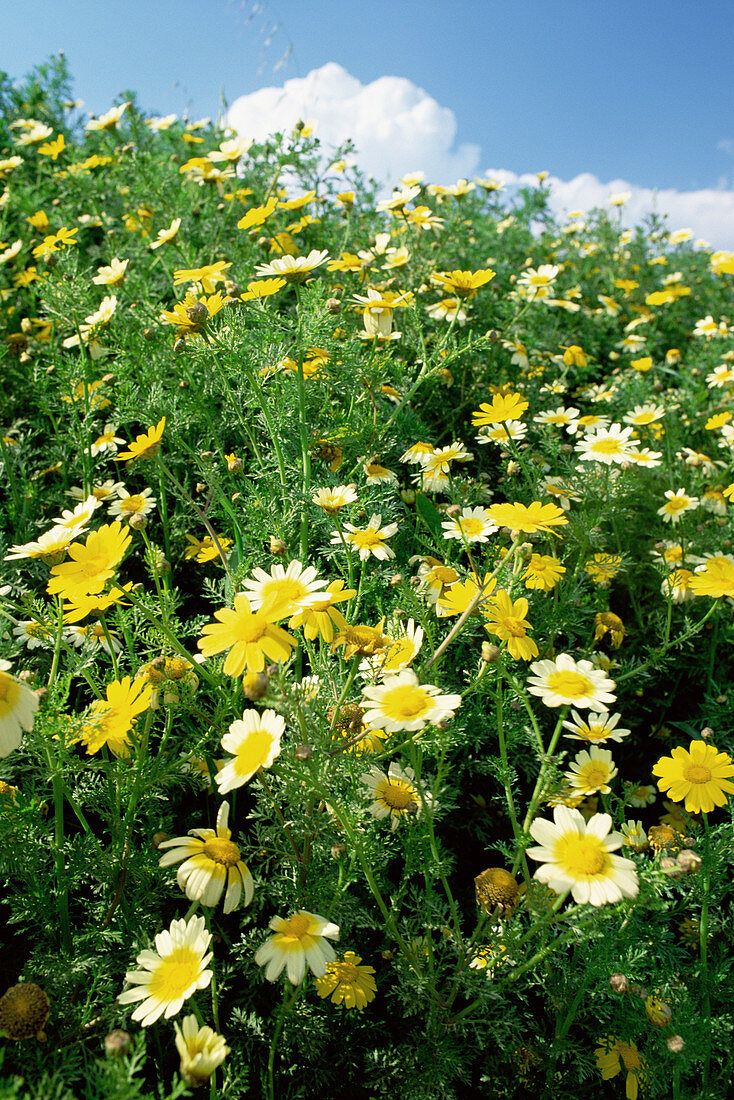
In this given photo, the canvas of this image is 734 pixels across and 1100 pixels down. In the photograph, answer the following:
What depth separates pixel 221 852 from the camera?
4.18 feet

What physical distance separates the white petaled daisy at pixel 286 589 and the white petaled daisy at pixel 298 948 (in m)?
0.54

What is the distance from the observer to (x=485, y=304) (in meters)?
3.79

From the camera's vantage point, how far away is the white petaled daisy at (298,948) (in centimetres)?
118

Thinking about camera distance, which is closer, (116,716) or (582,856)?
(582,856)

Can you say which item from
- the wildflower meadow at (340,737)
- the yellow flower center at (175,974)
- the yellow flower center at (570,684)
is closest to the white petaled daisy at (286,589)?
the wildflower meadow at (340,737)

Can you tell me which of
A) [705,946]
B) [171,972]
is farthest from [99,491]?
[705,946]

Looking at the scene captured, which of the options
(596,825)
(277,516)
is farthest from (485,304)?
(596,825)

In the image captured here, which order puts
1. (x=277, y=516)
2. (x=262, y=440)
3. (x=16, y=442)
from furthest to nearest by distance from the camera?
(x=16, y=442) < (x=262, y=440) < (x=277, y=516)

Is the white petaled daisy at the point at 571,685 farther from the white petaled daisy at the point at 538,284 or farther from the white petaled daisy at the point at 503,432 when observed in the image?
the white petaled daisy at the point at 538,284

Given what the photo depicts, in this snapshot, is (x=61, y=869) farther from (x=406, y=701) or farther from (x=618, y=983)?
(x=618, y=983)

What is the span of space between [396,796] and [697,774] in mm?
692

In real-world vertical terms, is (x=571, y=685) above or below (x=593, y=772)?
above

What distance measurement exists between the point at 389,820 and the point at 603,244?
19.5ft

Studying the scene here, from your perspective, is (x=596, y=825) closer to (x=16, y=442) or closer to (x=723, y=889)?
(x=723, y=889)
